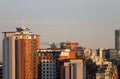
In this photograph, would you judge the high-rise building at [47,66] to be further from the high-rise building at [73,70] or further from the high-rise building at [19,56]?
the high-rise building at [73,70]

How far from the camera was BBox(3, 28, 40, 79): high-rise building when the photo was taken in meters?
23.9

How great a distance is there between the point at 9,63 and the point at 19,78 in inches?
34.6

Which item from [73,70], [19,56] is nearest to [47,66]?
[73,70]

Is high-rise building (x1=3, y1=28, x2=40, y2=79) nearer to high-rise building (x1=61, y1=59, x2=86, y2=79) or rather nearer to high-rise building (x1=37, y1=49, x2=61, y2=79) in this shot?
high-rise building (x1=37, y1=49, x2=61, y2=79)

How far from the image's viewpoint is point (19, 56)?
23938mm

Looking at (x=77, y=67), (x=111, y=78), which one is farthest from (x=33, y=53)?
(x=111, y=78)

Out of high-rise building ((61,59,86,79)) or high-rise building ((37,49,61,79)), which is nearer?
high-rise building ((61,59,86,79))

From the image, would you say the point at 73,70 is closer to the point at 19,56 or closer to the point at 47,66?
the point at 19,56

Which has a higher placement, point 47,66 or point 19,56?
point 19,56

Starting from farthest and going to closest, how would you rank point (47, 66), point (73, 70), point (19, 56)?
point (47, 66) → point (73, 70) → point (19, 56)

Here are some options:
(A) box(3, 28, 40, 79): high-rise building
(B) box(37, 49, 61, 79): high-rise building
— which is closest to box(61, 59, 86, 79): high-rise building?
(A) box(3, 28, 40, 79): high-rise building

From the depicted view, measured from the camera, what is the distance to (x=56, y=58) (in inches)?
1064

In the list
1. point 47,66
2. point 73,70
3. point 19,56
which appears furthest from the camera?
point 47,66

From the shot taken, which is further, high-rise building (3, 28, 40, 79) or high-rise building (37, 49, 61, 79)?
high-rise building (37, 49, 61, 79)
